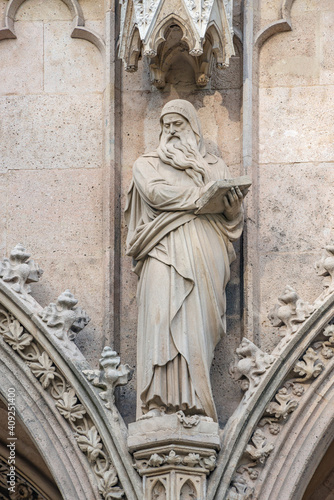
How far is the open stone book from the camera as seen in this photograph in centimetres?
1104

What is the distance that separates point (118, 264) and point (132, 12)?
1659 mm

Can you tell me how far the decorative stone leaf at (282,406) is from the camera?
427 inches

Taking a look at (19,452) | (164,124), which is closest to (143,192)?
(164,124)

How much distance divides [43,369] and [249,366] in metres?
1.27

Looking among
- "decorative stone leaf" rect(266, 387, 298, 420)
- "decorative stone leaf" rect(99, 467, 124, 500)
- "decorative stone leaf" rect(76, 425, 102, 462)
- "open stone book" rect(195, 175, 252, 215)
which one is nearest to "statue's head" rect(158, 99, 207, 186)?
"open stone book" rect(195, 175, 252, 215)

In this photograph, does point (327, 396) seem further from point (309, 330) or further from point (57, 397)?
point (57, 397)

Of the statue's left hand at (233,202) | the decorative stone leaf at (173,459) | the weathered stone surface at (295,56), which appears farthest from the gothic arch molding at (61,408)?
the weathered stone surface at (295,56)

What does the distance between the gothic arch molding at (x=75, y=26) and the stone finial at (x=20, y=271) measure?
1.69 meters

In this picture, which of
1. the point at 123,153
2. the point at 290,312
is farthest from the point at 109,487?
the point at 123,153

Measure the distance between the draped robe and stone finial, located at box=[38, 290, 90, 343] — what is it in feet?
1.36

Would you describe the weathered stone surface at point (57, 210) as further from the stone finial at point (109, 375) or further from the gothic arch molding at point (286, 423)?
the gothic arch molding at point (286, 423)

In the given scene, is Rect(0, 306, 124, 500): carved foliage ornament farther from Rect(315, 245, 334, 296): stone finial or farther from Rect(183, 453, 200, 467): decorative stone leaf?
Rect(315, 245, 334, 296): stone finial

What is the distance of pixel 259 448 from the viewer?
35.4 feet

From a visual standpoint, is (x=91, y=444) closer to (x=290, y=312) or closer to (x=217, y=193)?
(x=290, y=312)
